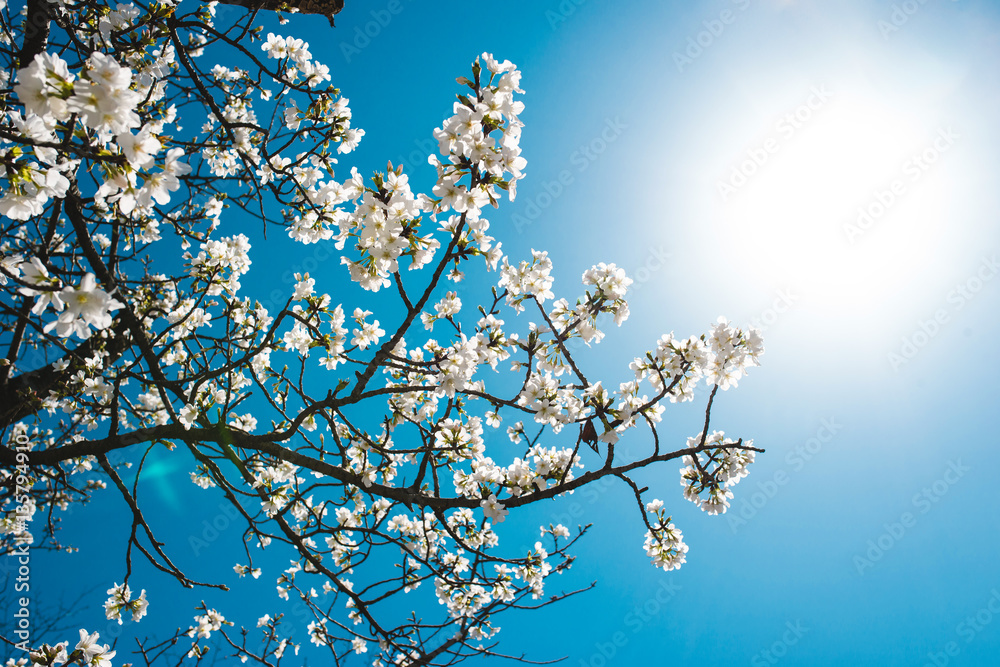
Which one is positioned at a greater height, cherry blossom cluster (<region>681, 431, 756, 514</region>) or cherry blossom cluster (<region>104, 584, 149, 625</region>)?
cherry blossom cluster (<region>104, 584, 149, 625</region>)

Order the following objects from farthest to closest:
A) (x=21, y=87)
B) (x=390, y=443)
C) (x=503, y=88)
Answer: (x=390, y=443), (x=503, y=88), (x=21, y=87)

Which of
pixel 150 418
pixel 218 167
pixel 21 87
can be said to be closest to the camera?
Result: pixel 21 87

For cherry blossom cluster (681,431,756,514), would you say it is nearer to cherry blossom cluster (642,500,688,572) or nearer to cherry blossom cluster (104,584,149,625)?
cherry blossom cluster (642,500,688,572)

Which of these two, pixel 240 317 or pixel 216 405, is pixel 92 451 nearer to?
pixel 216 405

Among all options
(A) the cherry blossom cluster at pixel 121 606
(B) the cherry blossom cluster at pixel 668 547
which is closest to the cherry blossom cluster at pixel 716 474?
(B) the cherry blossom cluster at pixel 668 547

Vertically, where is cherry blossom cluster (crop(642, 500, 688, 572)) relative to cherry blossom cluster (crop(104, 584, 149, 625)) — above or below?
below

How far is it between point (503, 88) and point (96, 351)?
4562 mm

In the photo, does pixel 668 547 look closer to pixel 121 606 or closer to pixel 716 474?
pixel 716 474

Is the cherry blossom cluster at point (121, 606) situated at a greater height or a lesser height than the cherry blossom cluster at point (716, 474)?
greater

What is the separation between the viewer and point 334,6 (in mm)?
4125

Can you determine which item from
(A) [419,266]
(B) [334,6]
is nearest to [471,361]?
(A) [419,266]

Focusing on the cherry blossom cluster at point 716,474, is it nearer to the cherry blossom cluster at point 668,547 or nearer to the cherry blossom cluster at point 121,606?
the cherry blossom cluster at point 668,547

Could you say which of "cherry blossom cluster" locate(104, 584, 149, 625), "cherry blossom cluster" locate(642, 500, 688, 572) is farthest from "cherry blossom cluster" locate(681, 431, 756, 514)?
"cherry blossom cluster" locate(104, 584, 149, 625)

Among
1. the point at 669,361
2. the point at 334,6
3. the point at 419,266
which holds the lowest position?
the point at 669,361
